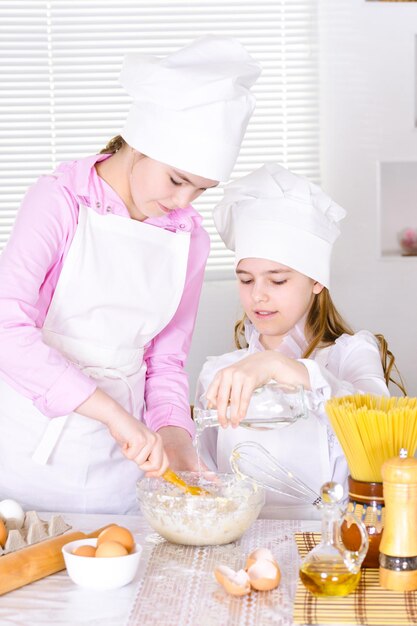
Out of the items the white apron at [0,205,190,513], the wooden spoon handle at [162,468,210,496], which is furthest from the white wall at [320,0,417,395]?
the wooden spoon handle at [162,468,210,496]

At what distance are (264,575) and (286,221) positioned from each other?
36.2 inches

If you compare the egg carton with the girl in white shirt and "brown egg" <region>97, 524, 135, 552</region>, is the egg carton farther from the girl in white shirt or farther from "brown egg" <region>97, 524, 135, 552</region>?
the girl in white shirt

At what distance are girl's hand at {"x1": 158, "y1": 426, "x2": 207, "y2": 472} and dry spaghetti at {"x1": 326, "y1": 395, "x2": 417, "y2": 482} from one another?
1.53 ft

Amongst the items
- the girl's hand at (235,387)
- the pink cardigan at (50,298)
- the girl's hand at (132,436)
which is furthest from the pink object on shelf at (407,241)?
the girl's hand at (132,436)

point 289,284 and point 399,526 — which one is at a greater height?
point 289,284

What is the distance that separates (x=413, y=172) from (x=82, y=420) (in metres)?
1.67

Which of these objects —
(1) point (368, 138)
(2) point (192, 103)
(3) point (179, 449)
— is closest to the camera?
(2) point (192, 103)

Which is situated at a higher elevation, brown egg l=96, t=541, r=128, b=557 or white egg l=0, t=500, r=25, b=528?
brown egg l=96, t=541, r=128, b=557

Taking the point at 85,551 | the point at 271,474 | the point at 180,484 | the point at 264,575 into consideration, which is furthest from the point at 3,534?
the point at 271,474

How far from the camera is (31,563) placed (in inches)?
49.8

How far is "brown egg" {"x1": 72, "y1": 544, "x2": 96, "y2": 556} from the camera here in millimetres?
1261

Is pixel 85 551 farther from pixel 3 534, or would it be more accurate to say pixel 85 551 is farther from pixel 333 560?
pixel 333 560

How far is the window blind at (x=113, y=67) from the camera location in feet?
9.62

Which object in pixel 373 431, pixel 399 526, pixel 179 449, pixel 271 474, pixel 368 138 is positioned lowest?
pixel 271 474
